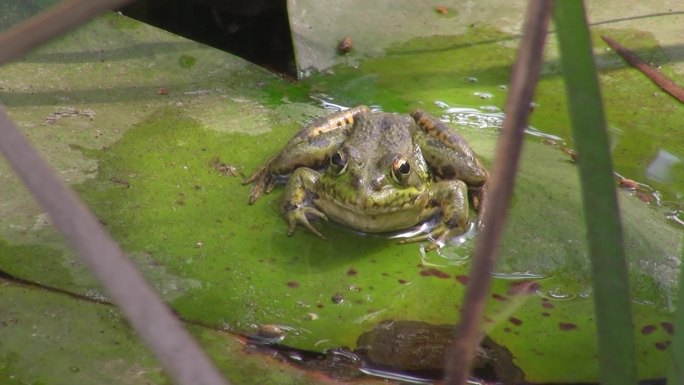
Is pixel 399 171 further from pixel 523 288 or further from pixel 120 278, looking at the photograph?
pixel 120 278

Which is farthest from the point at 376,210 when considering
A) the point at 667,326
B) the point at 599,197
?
the point at 599,197

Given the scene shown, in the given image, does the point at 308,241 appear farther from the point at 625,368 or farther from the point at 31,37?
the point at 31,37

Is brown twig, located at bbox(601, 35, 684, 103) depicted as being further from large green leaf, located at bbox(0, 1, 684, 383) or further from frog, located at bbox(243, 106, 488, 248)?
frog, located at bbox(243, 106, 488, 248)

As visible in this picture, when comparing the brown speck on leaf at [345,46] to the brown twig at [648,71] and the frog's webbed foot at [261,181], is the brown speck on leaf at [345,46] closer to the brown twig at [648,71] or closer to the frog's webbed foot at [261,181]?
the frog's webbed foot at [261,181]

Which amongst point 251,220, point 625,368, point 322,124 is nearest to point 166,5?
point 322,124

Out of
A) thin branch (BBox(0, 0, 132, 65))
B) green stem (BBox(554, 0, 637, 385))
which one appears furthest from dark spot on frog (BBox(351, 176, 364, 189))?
thin branch (BBox(0, 0, 132, 65))

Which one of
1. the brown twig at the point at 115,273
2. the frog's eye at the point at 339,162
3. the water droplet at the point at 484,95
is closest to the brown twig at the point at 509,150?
the brown twig at the point at 115,273
